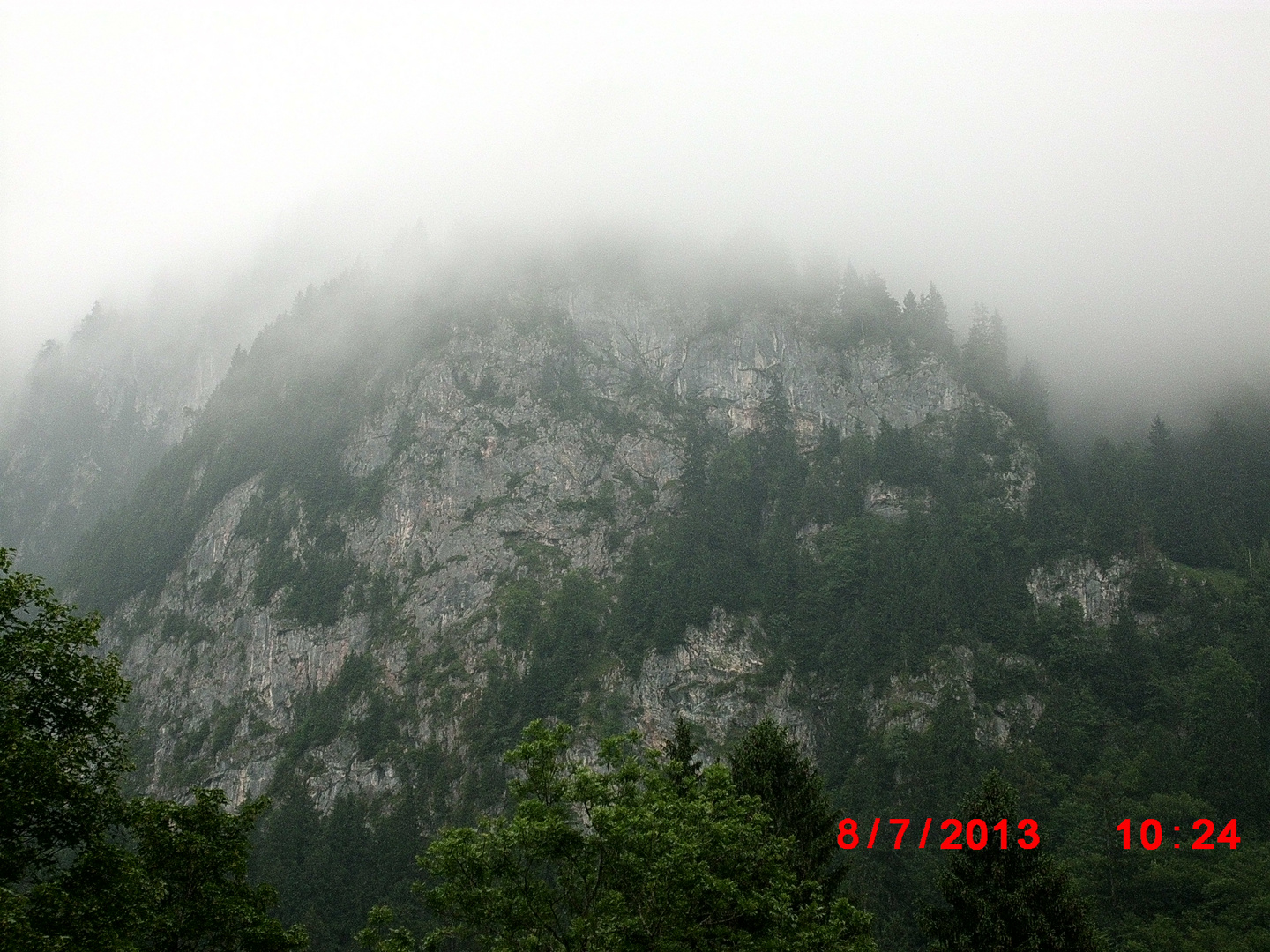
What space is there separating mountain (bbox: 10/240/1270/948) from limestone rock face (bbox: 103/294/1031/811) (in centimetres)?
49

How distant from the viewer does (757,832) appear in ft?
102

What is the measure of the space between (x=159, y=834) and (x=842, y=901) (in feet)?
77.8

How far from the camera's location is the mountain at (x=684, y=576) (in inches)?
3927

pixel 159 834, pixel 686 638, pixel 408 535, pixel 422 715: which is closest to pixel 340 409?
pixel 408 535

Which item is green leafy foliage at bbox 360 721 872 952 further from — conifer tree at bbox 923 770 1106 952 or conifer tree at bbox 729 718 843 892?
conifer tree at bbox 729 718 843 892

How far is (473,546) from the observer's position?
139750mm

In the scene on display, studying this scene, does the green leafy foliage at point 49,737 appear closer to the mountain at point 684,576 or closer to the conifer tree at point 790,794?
the conifer tree at point 790,794

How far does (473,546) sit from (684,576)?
3411cm

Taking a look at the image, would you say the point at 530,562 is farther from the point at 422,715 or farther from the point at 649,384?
the point at 649,384

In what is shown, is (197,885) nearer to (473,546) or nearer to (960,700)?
(960,700)

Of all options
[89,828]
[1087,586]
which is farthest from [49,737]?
[1087,586]
